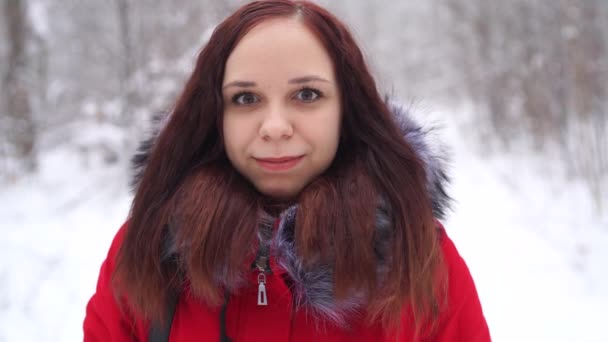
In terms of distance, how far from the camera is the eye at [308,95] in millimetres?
1176

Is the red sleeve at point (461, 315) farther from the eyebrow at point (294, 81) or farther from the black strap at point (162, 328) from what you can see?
the black strap at point (162, 328)

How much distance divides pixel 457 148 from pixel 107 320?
34.9ft

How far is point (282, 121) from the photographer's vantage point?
1.13 meters

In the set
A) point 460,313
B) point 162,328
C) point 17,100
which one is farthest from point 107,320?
point 17,100

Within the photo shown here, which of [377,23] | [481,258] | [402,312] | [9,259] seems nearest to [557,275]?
[481,258]

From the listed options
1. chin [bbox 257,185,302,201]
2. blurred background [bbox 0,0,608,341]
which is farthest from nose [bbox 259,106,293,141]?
blurred background [bbox 0,0,608,341]

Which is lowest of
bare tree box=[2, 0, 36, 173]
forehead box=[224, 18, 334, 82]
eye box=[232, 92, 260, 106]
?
eye box=[232, 92, 260, 106]

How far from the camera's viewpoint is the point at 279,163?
1.20 m

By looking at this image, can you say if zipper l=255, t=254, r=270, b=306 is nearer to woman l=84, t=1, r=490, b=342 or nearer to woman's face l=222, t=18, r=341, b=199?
woman l=84, t=1, r=490, b=342

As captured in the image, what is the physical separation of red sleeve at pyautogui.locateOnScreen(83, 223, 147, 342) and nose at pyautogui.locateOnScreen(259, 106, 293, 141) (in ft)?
2.25

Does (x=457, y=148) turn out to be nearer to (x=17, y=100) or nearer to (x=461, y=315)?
(x=17, y=100)

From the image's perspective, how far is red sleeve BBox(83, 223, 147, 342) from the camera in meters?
→ 1.28

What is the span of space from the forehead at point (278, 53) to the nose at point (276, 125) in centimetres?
9

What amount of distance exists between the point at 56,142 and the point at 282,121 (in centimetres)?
753
